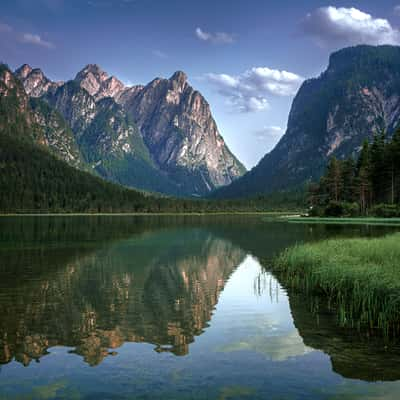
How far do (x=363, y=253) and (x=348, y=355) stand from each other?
1492 cm

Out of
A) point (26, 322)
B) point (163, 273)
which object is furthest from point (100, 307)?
point (163, 273)

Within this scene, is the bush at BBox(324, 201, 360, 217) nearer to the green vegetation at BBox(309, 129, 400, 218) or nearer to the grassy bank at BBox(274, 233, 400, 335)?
the green vegetation at BBox(309, 129, 400, 218)

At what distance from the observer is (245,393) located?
36.0 ft

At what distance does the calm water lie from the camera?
11.3 metres

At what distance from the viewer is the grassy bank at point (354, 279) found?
16531mm

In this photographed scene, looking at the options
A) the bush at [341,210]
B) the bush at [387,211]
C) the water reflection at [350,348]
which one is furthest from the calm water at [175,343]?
the bush at [341,210]

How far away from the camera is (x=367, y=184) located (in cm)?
9869

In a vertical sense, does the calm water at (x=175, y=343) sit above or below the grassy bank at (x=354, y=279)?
below

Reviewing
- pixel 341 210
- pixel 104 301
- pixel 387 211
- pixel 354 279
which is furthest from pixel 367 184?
pixel 104 301

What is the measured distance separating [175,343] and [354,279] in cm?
1003

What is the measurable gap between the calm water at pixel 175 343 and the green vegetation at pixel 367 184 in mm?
74591

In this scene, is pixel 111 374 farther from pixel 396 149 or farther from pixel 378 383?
pixel 396 149

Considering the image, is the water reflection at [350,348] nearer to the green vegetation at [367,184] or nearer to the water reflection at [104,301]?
the water reflection at [104,301]

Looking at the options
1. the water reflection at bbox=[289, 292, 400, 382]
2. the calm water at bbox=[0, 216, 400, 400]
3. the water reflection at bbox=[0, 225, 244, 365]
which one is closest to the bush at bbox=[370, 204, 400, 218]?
the water reflection at bbox=[0, 225, 244, 365]
